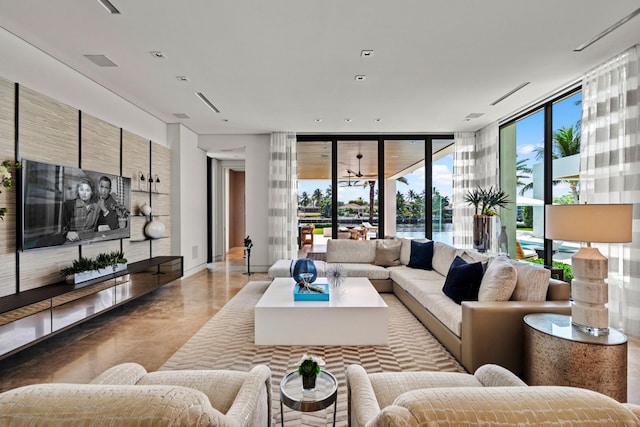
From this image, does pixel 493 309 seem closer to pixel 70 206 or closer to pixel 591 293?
pixel 591 293

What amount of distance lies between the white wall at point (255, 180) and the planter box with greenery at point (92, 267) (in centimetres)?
300

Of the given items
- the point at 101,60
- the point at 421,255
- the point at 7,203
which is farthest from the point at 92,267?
the point at 421,255

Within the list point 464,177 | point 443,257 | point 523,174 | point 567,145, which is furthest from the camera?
point 464,177

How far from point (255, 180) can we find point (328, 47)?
4.12 m

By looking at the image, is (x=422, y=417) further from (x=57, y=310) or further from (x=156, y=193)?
(x=156, y=193)

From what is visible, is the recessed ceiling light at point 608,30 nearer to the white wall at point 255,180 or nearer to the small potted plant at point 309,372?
the small potted plant at point 309,372

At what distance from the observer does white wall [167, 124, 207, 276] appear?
6070 millimetres

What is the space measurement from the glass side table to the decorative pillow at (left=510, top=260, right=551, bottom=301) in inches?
74.0

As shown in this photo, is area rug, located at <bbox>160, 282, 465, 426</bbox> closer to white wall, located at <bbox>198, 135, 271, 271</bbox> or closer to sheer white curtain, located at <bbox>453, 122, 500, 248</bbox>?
white wall, located at <bbox>198, 135, 271, 271</bbox>

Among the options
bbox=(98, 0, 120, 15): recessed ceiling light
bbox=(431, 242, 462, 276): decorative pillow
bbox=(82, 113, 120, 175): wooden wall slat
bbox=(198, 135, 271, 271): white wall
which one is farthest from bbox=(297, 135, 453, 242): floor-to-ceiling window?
bbox=(98, 0, 120, 15): recessed ceiling light

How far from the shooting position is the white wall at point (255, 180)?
6961 mm

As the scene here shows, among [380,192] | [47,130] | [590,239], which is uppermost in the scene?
[47,130]

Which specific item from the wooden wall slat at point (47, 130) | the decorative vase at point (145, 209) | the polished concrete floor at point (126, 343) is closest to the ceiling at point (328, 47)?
the wooden wall slat at point (47, 130)

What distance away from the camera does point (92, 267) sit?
11.8ft
